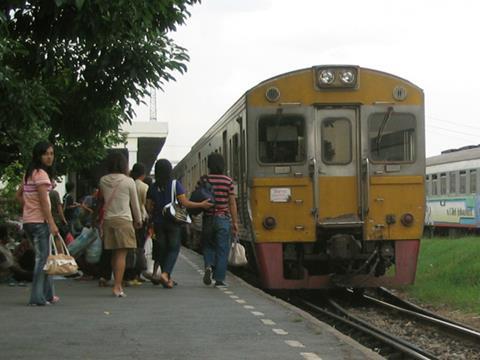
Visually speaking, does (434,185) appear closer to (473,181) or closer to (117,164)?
(473,181)

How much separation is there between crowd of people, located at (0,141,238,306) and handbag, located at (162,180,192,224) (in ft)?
0.10

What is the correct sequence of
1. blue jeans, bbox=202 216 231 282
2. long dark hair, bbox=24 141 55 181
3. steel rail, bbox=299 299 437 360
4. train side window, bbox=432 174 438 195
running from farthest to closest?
train side window, bbox=432 174 438 195 → blue jeans, bbox=202 216 231 282 → long dark hair, bbox=24 141 55 181 → steel rail, bbox=299 299 437 360

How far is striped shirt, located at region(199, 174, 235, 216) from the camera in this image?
12117 millimetres

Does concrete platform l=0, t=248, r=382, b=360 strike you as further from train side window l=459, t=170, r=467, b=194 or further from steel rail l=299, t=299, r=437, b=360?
train side window l=459, t=170, r=467, b=194

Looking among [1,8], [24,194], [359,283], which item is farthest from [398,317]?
[1,8]

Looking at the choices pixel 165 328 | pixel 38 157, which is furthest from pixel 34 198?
pixel 165 328

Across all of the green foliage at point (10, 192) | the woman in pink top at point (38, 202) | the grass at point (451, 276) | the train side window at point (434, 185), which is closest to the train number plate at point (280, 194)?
the grass at point (451, 276)

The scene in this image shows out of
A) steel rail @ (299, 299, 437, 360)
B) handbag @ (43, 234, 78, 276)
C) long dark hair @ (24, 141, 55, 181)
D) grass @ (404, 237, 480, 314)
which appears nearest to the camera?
steel rail @ (299, 299, 437, 360)

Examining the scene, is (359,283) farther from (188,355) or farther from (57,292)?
(188,355)

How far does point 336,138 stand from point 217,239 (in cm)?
240

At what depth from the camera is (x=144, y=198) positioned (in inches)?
495

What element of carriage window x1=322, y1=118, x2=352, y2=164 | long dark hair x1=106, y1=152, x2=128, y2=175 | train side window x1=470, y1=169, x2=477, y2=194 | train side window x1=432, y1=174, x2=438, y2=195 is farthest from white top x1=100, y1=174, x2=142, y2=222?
train side window x1=432, y1=174, x2=438, y2=195

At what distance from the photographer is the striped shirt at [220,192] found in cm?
1212

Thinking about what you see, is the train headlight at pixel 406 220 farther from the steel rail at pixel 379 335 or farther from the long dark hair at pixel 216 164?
the long dark hair at pixel 216 164
